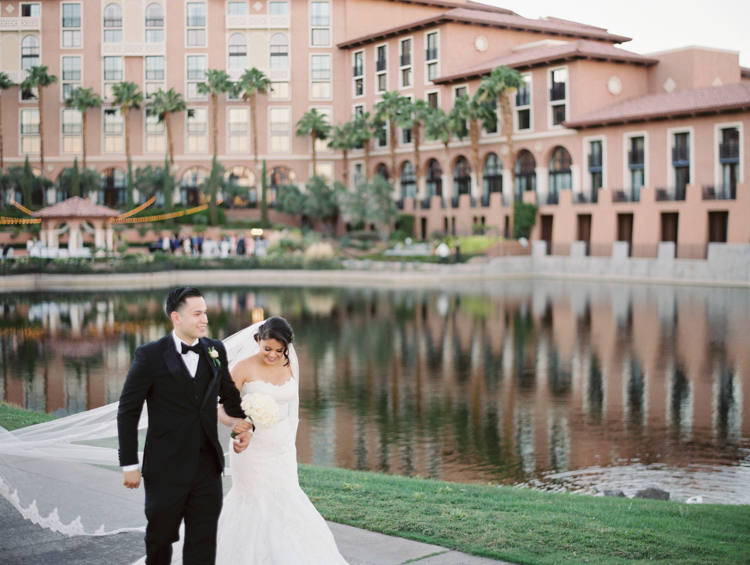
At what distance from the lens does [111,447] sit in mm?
7016

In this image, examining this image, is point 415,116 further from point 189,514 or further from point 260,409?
point 189,514

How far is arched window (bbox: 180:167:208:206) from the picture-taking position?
72.7 m

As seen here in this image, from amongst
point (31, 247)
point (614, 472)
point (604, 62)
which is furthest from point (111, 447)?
point (604, 62)

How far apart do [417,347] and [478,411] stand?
7981 millimetres

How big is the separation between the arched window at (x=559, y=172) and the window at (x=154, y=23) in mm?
35252

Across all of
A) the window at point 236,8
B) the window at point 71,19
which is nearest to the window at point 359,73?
the window at point 236,8

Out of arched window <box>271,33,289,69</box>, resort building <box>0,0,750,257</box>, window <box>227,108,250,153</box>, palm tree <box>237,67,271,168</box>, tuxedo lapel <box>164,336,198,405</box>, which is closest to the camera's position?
tuxedo lapel <box>164,336,198,405</box>

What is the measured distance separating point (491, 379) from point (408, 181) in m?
50.0

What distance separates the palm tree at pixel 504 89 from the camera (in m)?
54.8

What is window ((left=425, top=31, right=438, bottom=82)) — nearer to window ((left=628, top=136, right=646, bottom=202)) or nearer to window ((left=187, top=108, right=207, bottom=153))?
window ((left=628, top=136, right=646, bottom=202))

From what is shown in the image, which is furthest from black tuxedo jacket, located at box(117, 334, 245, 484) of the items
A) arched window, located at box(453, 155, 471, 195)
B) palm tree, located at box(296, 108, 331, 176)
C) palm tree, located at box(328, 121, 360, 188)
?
palm tree, located at box(296, 108, 331, 176)

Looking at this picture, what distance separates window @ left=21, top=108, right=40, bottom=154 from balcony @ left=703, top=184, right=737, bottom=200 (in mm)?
53182

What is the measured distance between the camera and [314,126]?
2719 inches

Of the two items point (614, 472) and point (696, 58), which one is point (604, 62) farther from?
point (614, 472)
